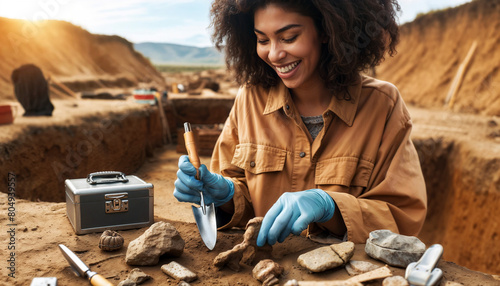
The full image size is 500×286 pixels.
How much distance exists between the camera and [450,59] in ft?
38.9

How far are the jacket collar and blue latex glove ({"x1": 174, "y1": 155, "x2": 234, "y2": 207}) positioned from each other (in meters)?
0.48

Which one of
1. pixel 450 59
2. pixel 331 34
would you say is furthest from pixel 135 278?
pixel 450 59

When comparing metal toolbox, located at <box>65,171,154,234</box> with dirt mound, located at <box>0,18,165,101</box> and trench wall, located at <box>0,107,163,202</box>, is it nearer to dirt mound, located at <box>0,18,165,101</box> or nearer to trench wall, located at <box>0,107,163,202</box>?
trench wall, located at <box>0,107,163,202</box>

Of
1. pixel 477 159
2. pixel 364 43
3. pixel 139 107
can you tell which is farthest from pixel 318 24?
pixel 139 107

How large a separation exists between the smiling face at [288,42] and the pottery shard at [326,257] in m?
0.88

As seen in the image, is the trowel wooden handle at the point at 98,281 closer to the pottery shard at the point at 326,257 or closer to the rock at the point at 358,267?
the pottery shard at the point at 326,257

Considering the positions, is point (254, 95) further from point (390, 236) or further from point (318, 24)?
point (390, 236)

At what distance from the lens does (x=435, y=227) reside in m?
6.32

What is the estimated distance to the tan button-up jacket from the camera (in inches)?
73.9

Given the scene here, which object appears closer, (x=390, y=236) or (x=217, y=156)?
(x=390, y=236)

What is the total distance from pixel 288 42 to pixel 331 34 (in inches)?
8.1

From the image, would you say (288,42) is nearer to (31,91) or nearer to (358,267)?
(358,267)

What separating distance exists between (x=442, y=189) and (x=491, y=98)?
4281 mm

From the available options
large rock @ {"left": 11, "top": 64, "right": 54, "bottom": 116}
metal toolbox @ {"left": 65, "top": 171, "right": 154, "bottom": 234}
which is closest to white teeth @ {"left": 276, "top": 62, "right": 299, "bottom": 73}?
metal toolbox @ {"left": 65, "top": 171, "right": 154, "bottom": 234}
